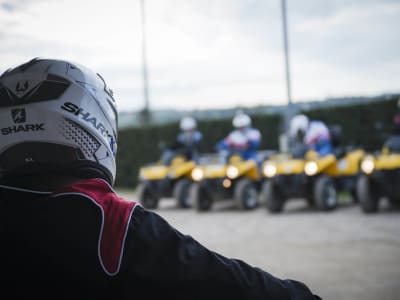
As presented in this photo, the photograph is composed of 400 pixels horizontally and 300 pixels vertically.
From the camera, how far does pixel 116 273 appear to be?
98cm

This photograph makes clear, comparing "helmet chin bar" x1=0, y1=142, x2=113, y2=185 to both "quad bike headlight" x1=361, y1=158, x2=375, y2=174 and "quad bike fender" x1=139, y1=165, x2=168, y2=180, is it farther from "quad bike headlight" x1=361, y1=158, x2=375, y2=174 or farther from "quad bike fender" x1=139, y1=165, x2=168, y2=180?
"quad bike fender" x1=139, y1=165, x2=168, y2=180

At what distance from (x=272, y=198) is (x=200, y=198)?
1633mm

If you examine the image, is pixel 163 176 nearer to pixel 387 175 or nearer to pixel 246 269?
pixel 387 175

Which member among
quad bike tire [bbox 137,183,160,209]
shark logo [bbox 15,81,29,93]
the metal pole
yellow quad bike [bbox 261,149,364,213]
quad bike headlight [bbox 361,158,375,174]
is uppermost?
the metal pole

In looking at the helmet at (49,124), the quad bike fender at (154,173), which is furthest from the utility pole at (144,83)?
the helmet at (49,124)

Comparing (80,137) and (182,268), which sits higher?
(80,137)

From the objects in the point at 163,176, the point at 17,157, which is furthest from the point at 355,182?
the point at 17,157

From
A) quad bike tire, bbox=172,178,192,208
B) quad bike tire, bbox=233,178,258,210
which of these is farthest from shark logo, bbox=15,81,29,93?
quad bike tire, bbox=172,178,192,208

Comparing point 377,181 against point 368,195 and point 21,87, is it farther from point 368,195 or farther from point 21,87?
point 21,87

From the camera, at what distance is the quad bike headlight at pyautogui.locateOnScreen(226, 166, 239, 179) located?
35.7 ft

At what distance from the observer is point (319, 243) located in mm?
6473

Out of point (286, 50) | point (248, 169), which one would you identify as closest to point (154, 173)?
point (248, 169)

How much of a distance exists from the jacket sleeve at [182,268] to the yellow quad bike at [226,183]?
31.2 ft

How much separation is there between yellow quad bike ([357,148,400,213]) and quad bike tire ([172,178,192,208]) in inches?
153
